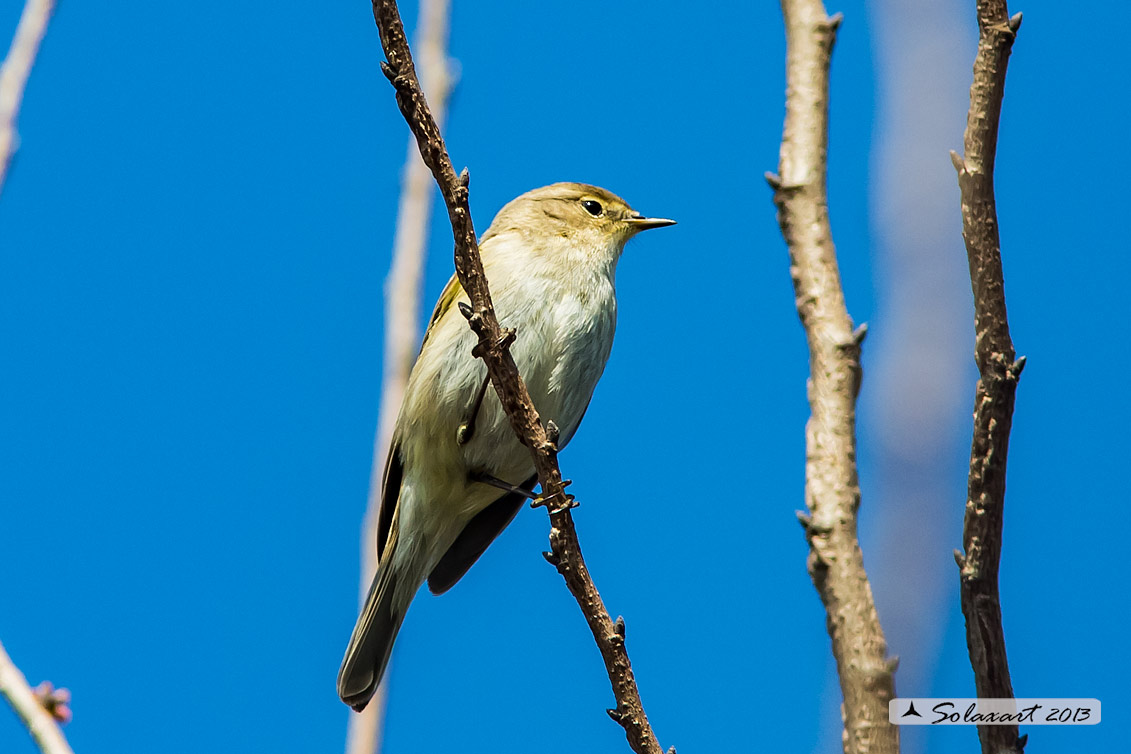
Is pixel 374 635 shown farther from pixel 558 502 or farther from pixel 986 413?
pixel 986 413

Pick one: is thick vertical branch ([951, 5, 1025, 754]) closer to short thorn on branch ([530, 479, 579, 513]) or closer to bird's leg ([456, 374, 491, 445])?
short thorn on branch ([530, 479, 579, 513])

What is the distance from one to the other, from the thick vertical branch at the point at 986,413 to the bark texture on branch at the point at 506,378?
109cm

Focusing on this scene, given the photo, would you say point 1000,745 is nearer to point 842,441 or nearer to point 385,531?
point 842,441

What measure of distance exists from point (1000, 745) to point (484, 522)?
381cm

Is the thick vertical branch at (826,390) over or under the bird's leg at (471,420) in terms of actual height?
under

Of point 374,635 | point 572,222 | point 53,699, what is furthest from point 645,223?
point 53,699

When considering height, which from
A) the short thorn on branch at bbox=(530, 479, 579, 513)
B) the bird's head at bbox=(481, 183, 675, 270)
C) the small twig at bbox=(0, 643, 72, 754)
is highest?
the bird's head at bbox=(481, 183, 675, 270)

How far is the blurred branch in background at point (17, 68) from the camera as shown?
3.12m

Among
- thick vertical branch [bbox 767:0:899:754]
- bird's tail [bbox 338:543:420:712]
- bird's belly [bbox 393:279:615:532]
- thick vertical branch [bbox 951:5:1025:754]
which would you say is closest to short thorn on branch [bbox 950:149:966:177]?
thick vertical branch [bbox 951:5:1025:754]

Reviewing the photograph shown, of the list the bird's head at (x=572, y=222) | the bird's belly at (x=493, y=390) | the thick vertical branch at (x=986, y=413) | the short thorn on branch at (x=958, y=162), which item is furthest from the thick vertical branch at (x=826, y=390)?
the bird's head at (x=572, y=222)

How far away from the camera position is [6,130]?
3.13m

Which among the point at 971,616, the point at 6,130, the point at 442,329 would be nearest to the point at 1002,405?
the point at 971,616

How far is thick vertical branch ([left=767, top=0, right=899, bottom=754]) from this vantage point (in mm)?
1923

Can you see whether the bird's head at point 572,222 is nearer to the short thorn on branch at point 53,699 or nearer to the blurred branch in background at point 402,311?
the blurred branch in background at point 402,311
